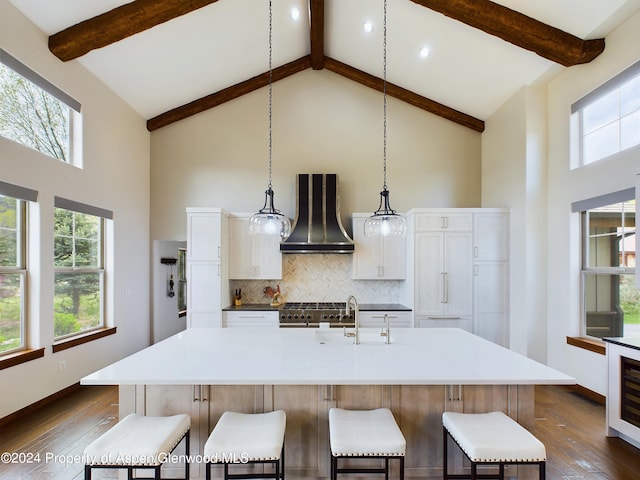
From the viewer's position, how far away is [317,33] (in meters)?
4.64

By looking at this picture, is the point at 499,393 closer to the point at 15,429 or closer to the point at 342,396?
the point at 342,396

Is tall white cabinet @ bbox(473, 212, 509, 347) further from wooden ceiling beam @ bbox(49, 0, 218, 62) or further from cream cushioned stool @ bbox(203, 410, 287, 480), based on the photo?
wooden ceiling beam @ bbox(49, 0, 218, 62)

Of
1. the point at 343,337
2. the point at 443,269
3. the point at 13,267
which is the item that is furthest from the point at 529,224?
the point at 13,267

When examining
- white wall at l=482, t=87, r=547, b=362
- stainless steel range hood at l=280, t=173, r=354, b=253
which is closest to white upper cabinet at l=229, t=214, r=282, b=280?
stainless steel range hood at l=280, t=173, r=354, b=253

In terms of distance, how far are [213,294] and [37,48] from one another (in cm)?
317

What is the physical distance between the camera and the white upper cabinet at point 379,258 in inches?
199

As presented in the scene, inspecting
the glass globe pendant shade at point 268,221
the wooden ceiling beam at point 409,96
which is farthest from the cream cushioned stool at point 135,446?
the wooden ceiling beam at point 409,96

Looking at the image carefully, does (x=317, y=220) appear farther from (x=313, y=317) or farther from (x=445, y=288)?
(x=445, y=288)

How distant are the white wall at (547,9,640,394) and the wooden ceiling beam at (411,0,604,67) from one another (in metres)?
0.22

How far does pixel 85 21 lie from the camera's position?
3432mm

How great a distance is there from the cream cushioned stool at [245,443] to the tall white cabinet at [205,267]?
9.67 feet

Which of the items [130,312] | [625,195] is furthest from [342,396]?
[130,312]

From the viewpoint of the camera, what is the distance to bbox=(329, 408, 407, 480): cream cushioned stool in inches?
68.7

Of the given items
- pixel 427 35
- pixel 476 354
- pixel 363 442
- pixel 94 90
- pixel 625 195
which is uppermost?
pixel 427 35
